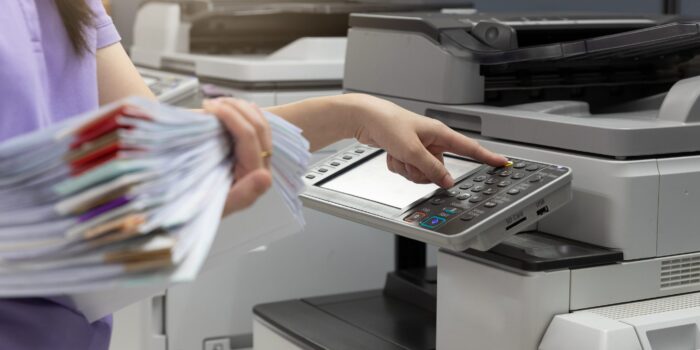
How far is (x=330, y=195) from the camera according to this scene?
104 cm

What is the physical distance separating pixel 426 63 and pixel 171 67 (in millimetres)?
949

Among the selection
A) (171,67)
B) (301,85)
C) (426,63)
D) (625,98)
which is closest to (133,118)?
(426,63)

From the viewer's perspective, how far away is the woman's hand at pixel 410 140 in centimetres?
86

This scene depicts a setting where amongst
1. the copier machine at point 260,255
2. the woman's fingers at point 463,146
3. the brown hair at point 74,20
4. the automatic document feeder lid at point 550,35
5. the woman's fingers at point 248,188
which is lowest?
the copier machine at point 260,255

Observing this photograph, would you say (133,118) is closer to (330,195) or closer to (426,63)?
(330,195)

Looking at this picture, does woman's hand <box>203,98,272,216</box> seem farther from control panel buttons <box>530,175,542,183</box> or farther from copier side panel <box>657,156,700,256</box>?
copier side panel <box>657,156,700,256</box>

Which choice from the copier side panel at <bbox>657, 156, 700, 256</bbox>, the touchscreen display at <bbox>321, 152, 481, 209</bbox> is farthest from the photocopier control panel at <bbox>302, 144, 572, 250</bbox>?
the copier side panel at <bbox>657, 156, 700, 256</bbox>

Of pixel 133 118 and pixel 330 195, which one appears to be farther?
pixel 330 195

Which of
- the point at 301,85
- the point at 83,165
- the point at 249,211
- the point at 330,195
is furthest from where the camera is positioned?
the point at 301,85

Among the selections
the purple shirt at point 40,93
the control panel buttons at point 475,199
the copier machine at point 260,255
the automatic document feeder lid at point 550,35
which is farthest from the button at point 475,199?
the copier machine at point 260,255

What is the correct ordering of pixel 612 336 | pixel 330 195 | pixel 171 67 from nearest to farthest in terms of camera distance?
pixel 612 336
pixel 330 195
pixel 171 67

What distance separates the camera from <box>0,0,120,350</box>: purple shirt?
2.02ft

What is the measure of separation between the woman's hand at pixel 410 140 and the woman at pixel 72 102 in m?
0.02

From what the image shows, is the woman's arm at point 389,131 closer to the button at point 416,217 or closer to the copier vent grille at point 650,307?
the button at point 416,217
